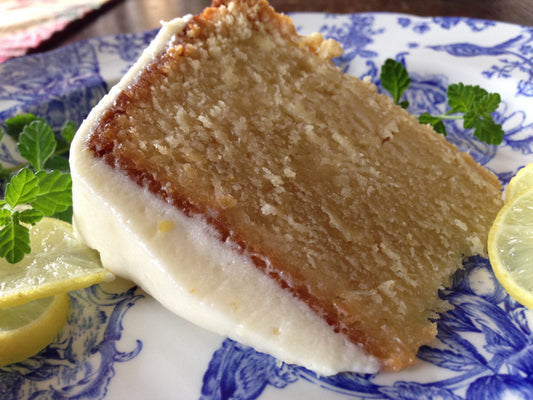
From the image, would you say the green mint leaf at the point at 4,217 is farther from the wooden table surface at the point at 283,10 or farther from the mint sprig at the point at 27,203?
the wooden table surface at the point at 283,10

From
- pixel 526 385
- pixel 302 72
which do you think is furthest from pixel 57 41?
pixel 526 385

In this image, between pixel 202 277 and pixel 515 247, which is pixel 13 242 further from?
pixel 515 247

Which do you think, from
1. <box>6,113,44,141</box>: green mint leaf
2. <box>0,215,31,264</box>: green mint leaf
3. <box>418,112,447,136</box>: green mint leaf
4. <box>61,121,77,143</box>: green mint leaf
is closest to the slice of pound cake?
<box>0,215,31,264</box>: green mint leaf

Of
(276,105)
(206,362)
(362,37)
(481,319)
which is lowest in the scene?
(206,362)

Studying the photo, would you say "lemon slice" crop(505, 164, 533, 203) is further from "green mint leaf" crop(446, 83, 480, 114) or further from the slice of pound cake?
"green mint leaf" crop(446, 83, 480, 114)

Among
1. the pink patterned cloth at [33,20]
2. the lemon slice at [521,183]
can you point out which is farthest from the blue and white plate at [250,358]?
the pink patterned cloth at [33,20]

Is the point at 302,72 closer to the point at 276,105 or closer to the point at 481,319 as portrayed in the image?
the point at 276,105
